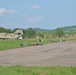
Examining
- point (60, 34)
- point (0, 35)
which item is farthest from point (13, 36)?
point (60, 34)

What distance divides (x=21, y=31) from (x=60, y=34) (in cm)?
4073

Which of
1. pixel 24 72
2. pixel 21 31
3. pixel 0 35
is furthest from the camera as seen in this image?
pixel 21 31

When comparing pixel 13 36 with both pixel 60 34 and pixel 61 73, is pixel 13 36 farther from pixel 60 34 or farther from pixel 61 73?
pixel 61 73

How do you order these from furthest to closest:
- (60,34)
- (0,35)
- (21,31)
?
(60,34) → (21,31) → (0,35)

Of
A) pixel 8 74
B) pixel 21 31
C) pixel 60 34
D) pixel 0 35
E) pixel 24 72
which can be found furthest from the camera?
A: pixel 60 34

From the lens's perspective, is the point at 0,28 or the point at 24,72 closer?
the point at 24,72

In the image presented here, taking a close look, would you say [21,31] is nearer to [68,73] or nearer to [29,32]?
[29,32]

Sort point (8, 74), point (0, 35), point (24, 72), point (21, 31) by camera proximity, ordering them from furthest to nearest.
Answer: point (21, 31) < point (0, 35) < point (24, 72) < point (8, 74)

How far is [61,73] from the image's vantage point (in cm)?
1255

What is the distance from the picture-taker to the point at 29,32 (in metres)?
172

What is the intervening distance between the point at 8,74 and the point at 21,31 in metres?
156

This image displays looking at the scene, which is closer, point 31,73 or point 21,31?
point 31,73

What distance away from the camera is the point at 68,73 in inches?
492

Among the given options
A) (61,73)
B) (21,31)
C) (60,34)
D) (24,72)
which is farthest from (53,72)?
(60,34)
